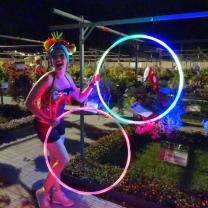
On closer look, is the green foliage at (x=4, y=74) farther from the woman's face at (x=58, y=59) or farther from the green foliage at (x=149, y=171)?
the woman's face at (x=58, y=59)

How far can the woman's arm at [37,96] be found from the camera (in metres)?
4.39

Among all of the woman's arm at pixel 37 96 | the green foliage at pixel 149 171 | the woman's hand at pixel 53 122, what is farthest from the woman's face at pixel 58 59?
the green foliage at pixel 149 171

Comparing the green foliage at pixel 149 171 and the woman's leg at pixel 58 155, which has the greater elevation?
the woman's leg at pixel 58 155

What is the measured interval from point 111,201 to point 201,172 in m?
2.48

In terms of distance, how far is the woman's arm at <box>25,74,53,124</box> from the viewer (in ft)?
14.4

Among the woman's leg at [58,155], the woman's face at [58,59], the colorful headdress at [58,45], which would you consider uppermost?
the colorful headdress at [58,45]

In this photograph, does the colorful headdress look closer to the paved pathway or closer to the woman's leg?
the woman's leg

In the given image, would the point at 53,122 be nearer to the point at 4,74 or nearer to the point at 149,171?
the point at 149,171

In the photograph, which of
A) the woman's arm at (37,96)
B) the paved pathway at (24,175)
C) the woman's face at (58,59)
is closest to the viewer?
the woman's arm at (37,96)

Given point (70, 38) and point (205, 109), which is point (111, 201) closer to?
point (205, 109)

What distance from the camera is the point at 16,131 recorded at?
9.52 meters

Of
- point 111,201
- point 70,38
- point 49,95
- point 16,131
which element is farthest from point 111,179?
point 70,38

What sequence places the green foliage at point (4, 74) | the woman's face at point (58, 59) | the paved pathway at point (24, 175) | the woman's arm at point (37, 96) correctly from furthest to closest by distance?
the green foliage at point (4, 74)
the paved pathway at point (24, 175)
the woman's face at point (58, 59)
the woman's arm at point (37, 96)

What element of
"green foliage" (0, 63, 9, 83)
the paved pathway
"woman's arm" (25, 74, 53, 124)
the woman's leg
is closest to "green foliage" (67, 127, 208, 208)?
the paved pathway
